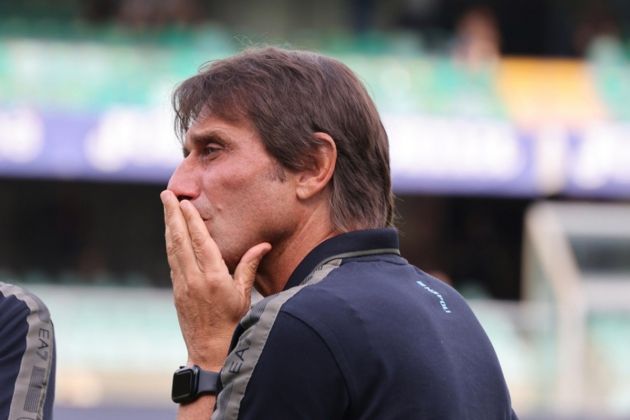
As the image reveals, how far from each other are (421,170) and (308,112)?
1050 centimetres

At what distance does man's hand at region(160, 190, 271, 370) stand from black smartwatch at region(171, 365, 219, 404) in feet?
0.09

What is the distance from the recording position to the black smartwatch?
247cm

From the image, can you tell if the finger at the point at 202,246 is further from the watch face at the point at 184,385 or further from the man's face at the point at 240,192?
the watch face at the point at 184,385

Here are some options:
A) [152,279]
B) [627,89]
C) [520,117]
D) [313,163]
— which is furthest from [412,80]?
[313,163]

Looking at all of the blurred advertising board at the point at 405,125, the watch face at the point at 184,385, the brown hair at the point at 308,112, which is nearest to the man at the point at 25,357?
the watch face at the point at 184,385

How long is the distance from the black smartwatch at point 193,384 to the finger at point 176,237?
0.19 metres

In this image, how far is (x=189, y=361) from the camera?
254cm

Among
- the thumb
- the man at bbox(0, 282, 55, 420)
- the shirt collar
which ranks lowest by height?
the man at bbox(0, 282, 55, 420)

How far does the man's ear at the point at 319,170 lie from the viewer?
252 cm

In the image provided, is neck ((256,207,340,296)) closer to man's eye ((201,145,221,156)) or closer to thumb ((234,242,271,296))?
thumb ((234,242,271,296))

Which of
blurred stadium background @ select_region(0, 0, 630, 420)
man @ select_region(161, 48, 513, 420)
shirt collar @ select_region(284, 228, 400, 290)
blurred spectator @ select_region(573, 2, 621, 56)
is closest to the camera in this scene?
man @ select_region(161, 48, 513, 420)

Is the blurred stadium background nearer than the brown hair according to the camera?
No

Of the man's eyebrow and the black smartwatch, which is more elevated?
the man's eyebrow

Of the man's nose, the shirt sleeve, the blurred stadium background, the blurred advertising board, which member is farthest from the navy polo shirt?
the blurred advertising board
